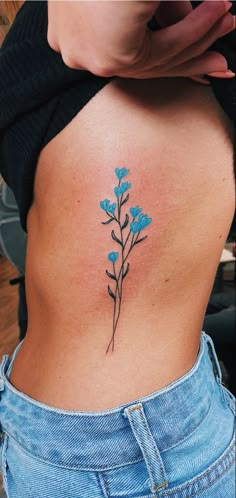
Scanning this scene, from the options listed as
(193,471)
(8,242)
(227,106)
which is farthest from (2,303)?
(227,106)

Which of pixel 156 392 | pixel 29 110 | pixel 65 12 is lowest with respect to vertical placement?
pixel 156 392

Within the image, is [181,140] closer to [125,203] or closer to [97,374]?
[125,203]

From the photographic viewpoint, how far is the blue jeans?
616 mm

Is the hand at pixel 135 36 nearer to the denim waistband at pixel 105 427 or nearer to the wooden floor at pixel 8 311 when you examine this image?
the denim waistband at pixel 105 427

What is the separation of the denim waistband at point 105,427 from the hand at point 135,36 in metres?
0.44

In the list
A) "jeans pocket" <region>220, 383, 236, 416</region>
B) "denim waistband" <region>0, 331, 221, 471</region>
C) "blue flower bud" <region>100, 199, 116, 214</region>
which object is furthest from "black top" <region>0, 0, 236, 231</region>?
"jeans pocket" <region>220, 383, 236, 416</region>

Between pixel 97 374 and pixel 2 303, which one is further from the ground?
pixel 97 374

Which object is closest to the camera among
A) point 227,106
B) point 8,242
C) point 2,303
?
point 227,106

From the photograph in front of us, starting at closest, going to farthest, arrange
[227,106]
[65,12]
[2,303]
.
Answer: [65,12] < [227,106] < [2,303]

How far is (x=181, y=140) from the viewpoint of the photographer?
57 cm

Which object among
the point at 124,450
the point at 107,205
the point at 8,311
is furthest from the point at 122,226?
the point at 8,311

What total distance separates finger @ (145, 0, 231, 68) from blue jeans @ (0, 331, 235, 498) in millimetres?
454

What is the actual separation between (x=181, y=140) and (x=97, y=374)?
0.35 m

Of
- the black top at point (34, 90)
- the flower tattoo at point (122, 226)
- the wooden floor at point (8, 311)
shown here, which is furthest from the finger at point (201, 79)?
the wooden floor at point (8, 311)
